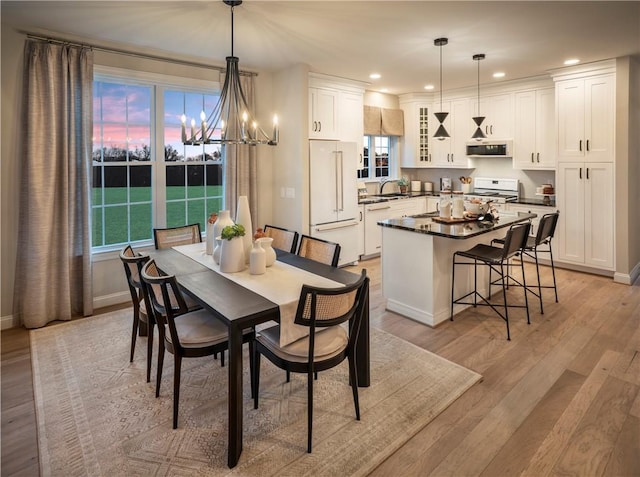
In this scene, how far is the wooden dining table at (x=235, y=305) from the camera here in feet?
6.55

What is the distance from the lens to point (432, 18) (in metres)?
3.35

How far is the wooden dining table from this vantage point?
200cm

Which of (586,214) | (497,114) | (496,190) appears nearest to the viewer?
(586,214)

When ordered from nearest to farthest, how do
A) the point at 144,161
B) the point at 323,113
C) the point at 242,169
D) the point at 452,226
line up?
the point at 452,226 → the point at 144,161 → the point at 242,169 → the point at 323,113

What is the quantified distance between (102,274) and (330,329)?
2.94 metres

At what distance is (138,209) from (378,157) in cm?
415

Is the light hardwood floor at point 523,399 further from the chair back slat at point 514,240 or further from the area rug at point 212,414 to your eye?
the chair back slat at point 514,240

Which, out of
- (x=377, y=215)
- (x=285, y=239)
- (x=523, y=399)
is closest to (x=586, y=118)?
(x=377, y=215)

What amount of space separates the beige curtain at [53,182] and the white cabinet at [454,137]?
16.6ft

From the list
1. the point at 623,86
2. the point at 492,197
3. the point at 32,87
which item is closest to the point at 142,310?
the point at 32,87

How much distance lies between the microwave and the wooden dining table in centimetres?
433

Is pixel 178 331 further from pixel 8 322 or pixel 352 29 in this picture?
pixel 352 29

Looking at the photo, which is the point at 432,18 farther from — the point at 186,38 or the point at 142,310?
the point at 142,310

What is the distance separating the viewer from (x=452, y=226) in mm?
3730
